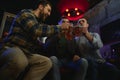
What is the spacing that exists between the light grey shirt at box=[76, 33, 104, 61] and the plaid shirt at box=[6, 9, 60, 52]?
1090 millimetres

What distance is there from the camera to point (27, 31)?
2797 millimetres

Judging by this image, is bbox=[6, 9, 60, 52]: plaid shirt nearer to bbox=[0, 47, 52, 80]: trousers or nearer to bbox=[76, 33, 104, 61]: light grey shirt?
bbox=[0, 47, 52, 80]: trousers

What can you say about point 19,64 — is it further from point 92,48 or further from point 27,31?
point 92,48

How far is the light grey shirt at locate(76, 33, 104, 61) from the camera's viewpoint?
12.2ft

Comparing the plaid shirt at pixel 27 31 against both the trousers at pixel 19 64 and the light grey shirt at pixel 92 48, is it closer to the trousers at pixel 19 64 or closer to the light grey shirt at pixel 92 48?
the trousers at pixel 19 64

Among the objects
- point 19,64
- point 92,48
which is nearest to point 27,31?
point 19,64

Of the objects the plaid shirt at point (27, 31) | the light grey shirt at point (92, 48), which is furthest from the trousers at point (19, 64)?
the light grey shirt at point (92, 48)

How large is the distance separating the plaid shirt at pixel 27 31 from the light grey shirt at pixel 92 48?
1.09m

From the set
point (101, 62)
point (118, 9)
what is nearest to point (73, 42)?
point (101, 62)

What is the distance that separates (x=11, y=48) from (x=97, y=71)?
146 cm

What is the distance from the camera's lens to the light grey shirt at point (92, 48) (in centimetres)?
373

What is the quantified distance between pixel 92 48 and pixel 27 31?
142cm

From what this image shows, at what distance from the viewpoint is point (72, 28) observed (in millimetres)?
2930

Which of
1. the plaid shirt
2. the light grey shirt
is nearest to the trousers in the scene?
the plaid shirt
